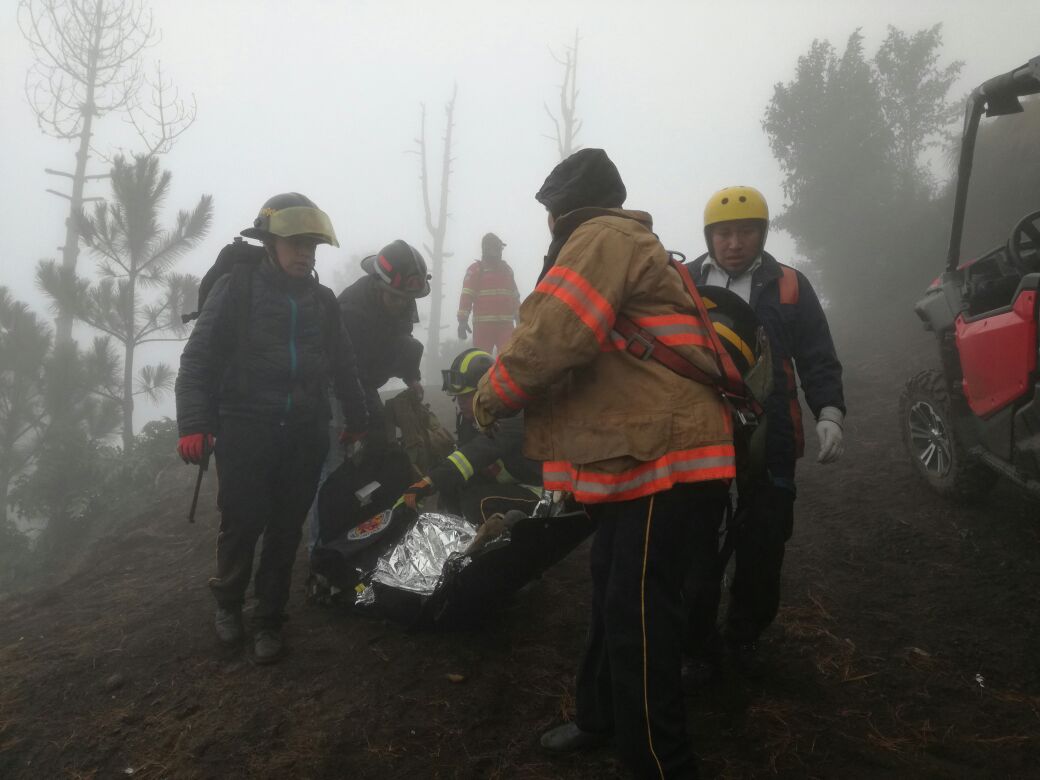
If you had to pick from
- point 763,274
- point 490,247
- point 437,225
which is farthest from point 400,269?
point 437,225

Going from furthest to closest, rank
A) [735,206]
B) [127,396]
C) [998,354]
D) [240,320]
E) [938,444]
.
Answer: [127,396] < [938,444] < [998,354] < [240,320] < [735,206]

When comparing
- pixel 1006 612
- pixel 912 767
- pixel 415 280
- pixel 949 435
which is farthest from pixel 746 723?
pixel 415 280

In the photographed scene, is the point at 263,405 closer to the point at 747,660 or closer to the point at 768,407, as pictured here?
the point at 768,407

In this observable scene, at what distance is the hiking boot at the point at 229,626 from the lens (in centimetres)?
347

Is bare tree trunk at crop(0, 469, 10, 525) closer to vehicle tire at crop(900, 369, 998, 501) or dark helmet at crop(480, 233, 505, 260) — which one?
dark helmet at crop(480, 233, 505, 260)

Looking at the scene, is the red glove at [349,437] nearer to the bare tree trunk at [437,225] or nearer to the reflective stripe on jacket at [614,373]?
the reflective stripe on jacket at [614,373]

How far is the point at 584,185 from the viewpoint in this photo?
2258 mm

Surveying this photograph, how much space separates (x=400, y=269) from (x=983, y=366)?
3652 millimetres

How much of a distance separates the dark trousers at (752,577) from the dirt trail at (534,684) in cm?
26

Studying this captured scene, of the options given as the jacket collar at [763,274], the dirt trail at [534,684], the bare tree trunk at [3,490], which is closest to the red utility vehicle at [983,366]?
the dirt trail at [534,684]

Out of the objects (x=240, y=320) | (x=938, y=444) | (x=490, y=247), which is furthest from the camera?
(x=490, y=247)

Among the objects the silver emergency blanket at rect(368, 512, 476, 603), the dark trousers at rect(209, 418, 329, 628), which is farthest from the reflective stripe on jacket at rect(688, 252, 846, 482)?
the dark trousers at rect(209, 418, 329, 628)

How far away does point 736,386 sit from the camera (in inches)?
82.6

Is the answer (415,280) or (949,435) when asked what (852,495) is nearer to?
(949,435)
